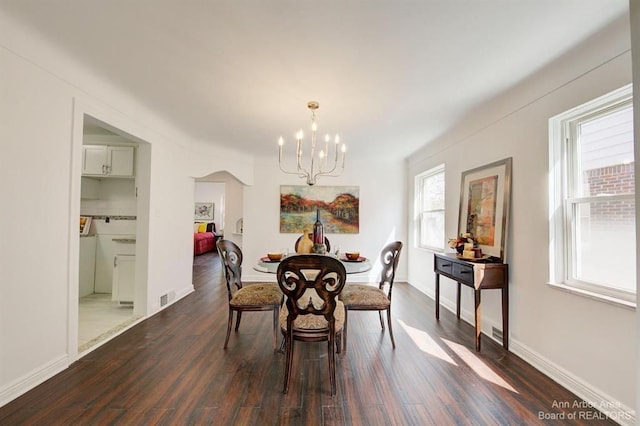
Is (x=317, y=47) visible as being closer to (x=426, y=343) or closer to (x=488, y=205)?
(x=488, y=205)

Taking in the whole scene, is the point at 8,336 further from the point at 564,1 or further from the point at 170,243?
the point at 564,1

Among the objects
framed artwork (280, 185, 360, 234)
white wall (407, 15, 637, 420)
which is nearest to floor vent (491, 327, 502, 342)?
white wall (407, 15, 637, 420)

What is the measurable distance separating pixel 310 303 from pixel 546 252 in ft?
6.57

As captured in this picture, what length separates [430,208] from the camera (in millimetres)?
4824

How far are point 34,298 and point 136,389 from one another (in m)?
1.00

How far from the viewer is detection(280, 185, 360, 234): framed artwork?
5488 millimetres

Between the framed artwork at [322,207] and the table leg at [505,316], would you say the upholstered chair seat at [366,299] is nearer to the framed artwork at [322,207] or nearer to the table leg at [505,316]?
the table leg at [505,316]

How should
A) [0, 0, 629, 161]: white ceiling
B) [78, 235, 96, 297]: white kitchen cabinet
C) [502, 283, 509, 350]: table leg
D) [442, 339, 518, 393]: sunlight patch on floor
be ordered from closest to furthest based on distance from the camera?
[0, 0, 629, 161]: white ceiling, [442, 339, 518, 393]: sunlight patch on floor, [502, 283, 509, 350]: table leg, [78, 235, 96, 297]: white kitchen cabinet

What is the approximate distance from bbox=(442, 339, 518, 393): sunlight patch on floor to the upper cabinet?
4467mm

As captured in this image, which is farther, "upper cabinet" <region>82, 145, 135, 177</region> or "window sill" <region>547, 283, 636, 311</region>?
"upper cabinet" <region>82, 145, 135, 177</region>

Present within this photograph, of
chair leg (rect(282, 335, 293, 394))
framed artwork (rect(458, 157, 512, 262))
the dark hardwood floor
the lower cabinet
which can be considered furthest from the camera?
the lower cabinet

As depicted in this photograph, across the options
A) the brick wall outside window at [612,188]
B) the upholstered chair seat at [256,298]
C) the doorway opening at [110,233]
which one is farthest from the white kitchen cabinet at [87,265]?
the brick wall outside window at [612,188]

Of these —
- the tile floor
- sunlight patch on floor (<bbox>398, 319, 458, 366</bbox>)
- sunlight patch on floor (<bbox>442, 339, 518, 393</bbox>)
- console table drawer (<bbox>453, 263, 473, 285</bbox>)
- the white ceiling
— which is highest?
the white ceiling

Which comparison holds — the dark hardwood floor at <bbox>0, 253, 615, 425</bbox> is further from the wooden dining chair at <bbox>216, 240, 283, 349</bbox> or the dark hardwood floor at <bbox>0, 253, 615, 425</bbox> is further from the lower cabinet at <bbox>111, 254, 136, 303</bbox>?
the lower cabinet at <bbox>111, 254, 136, 303</bbox>
